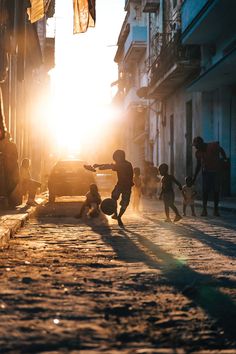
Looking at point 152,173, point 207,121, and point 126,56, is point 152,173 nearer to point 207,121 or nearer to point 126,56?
point 207,121

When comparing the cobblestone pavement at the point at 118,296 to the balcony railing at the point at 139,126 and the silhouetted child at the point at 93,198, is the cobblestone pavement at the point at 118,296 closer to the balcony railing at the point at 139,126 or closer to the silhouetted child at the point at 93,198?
the silhouetted child at the point at 93,198

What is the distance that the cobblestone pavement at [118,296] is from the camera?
3.11 metres

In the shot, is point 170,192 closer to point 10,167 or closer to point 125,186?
point 125,186

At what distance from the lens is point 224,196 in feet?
71.5

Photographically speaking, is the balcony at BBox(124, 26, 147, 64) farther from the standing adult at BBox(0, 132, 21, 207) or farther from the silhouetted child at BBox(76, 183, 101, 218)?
the silhouetted child at BBox(76, 183, 101, 218)

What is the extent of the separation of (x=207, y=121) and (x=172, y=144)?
269 inches

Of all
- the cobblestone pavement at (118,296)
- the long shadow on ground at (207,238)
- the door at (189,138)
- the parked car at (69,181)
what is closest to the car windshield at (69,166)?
the parked car at (69,181)

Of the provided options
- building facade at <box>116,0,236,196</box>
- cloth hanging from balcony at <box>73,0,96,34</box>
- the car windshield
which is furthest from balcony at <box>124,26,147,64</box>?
cloth hanging from balcony at <box>73,0,96,34</box>

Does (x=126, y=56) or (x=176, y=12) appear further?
(x=126, y=56)

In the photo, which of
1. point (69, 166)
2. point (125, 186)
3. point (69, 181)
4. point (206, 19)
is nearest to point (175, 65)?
point (206, 19)

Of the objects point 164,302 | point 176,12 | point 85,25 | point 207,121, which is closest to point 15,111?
point 85,25

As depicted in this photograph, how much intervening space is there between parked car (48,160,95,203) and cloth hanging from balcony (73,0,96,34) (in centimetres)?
595

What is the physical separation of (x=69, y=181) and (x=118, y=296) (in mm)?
16152

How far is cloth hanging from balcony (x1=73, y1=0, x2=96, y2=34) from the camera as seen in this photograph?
1546 centimetres
